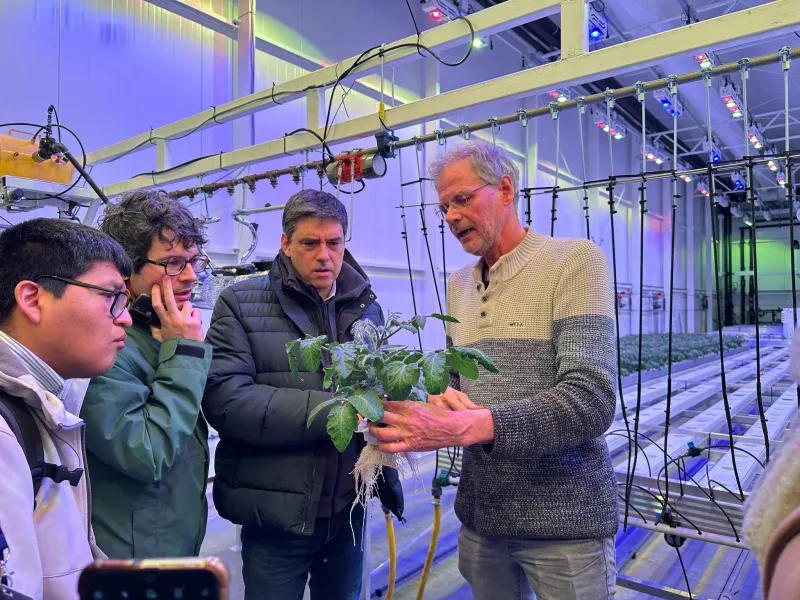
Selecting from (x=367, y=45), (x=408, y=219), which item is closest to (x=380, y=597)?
(x=408, y=219)

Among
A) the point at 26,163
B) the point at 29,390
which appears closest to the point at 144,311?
the point at 29,390

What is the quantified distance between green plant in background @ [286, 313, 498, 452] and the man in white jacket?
1.18ft

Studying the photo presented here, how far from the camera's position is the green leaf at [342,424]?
0.94 metres

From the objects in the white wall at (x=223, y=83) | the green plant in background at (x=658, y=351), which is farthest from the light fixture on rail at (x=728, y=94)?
the green plant in background at (x=658, y=351)

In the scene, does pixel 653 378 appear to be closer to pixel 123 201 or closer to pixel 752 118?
pixel 123 201

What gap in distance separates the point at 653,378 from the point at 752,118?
620 centimetres

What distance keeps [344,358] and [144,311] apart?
0.55 meters

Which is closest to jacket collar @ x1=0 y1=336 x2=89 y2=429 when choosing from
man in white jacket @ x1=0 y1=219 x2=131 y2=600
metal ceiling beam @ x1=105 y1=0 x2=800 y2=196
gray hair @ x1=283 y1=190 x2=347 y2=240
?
man in white jacket @ x1=0 y1=219 x2=131 y2=600

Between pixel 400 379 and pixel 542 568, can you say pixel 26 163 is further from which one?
pixel 542 568

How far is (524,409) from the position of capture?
1.03 meters

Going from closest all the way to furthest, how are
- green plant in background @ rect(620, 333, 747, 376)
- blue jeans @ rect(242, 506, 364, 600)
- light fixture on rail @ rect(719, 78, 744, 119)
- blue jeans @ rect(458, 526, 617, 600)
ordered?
blue jeans @ rect(458, 526, 617, 600) → blue jeans @ rect(242, 506, 364, 600) → green plant in background @ rect(620, 333, 747, 376) → light fixture on rail @ rect(719, 78, 744, 119)

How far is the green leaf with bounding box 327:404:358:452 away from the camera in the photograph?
0.94 metres

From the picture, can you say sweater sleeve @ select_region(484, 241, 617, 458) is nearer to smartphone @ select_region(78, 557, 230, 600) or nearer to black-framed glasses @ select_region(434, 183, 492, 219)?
black-framed glasses @ select_region(434, 183, 492, 219)

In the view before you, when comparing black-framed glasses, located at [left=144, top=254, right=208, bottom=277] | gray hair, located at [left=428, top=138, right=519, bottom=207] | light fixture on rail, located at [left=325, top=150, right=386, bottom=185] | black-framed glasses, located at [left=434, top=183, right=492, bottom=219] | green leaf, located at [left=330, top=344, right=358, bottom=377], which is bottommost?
green leaf, located at [left=330, top=344, right=358, bottom=377]
